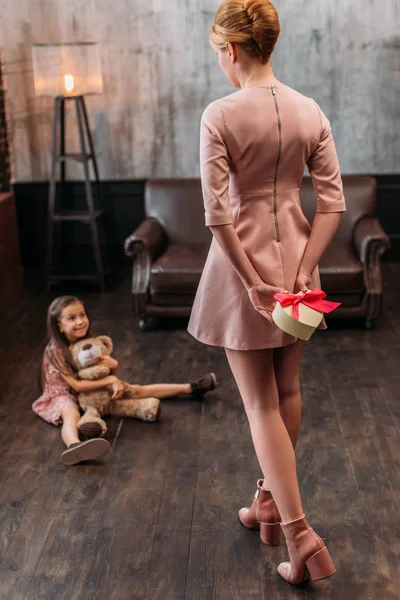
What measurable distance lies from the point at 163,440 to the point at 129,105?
3.22 meters

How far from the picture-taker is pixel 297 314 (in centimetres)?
205

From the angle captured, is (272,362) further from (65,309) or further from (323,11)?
(323,11)

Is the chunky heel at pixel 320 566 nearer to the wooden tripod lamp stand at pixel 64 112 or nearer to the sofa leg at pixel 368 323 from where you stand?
the sofa leg at pixel 368 323

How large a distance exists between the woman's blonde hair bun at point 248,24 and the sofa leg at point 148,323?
2.87 m

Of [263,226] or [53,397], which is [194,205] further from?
[263,226]

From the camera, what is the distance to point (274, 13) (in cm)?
201

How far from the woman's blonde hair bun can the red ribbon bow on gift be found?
658 millimetres

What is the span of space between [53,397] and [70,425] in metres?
0.28

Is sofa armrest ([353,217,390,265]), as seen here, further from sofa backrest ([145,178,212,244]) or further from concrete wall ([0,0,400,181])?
concrete wall ([0,0,400,181])

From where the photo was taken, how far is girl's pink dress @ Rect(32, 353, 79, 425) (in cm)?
350

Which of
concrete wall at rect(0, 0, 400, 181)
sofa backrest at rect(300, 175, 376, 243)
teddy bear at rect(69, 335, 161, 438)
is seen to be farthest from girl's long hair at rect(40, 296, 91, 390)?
concrete wall at rect(0, 0, 400, 181)

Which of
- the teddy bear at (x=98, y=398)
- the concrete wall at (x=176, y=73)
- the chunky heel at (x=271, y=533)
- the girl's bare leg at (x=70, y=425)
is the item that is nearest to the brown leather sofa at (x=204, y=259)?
the concrete wall at (x=176, y=73)

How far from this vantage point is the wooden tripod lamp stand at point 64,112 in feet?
16.8

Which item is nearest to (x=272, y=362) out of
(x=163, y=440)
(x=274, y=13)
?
(x=274, y=13)
